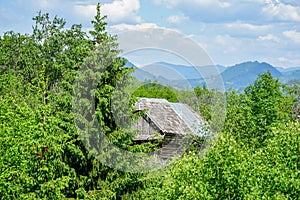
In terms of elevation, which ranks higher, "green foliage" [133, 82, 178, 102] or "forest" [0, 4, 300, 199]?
"green foliage" [133, 82, 178, 102]

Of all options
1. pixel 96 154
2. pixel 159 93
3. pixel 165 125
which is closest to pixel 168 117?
pixel 165 125

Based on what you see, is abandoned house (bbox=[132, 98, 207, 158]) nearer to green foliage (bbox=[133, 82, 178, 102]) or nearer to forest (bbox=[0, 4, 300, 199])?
forest (bbox=[0, 4, 300, 199])

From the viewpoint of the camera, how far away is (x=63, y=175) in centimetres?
1741

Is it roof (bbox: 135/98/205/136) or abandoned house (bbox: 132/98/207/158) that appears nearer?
abandoned house (bbox: 132/98/207/158)

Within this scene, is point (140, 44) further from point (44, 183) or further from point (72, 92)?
point (44, 183)

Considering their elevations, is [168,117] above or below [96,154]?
above

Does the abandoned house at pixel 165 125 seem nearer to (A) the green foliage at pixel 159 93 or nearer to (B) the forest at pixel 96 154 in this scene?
(B) the forest at pixel 96 154

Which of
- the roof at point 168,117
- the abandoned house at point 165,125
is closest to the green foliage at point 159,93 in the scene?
the roof at point 168,117

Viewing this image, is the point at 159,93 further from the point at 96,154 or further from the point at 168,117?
the point at 96,154

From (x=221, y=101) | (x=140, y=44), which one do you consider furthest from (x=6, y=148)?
(x=221, y=101)

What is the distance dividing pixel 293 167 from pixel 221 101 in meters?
24.0

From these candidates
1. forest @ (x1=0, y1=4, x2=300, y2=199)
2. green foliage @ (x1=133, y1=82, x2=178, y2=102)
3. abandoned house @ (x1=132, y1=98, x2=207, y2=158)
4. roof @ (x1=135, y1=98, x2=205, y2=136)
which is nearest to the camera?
forest @ (x1=0, y1=4, x2=300, y2=199)

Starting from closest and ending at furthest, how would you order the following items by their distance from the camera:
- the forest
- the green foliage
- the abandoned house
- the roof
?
the forest < the abandoned house < the roof < the green foliage

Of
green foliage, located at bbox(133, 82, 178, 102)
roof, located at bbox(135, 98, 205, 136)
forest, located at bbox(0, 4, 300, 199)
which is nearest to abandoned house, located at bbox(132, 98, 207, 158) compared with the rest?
roof, located at bbox(135, 98, 205, 136)
